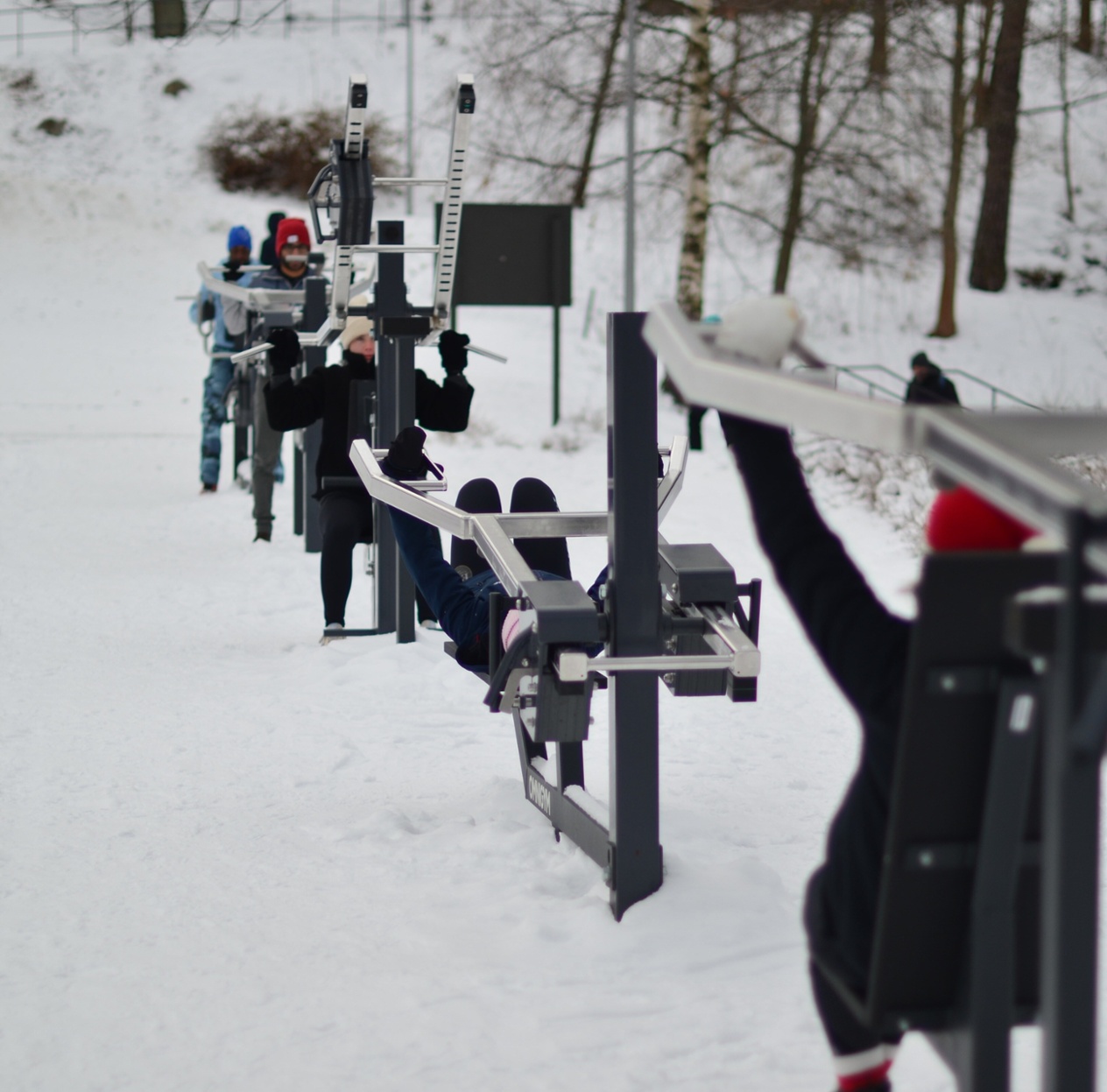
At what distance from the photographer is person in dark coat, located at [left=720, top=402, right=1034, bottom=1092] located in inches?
70.6

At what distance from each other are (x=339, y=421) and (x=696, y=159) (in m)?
9.77

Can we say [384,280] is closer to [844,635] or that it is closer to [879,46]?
[844,635]

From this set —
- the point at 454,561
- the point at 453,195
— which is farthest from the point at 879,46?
the point at 454,561

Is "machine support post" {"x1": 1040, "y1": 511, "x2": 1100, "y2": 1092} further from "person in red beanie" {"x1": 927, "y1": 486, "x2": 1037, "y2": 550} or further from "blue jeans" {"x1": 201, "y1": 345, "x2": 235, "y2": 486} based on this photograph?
"blue jeans" {"x1": 201, "y1": 345, "x2": 235, "y2": 486}

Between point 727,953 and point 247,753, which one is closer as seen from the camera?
point 727,953

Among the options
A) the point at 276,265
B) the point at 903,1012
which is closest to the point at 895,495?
the point at 276,265

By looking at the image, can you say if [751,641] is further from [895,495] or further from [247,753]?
[895,495]

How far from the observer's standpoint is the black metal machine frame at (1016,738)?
137cm

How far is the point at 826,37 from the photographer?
16406 mm

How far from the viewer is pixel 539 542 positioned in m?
4.53

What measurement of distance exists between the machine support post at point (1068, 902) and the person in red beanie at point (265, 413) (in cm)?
802

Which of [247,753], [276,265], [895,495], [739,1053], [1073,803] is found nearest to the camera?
[1073,803]

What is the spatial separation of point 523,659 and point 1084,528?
2.06 m

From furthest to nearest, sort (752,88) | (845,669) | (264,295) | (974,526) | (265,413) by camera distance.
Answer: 1. (752,88)
2. (265,413)
3. (264,295)
4. (845,669)
5. (974,526)
